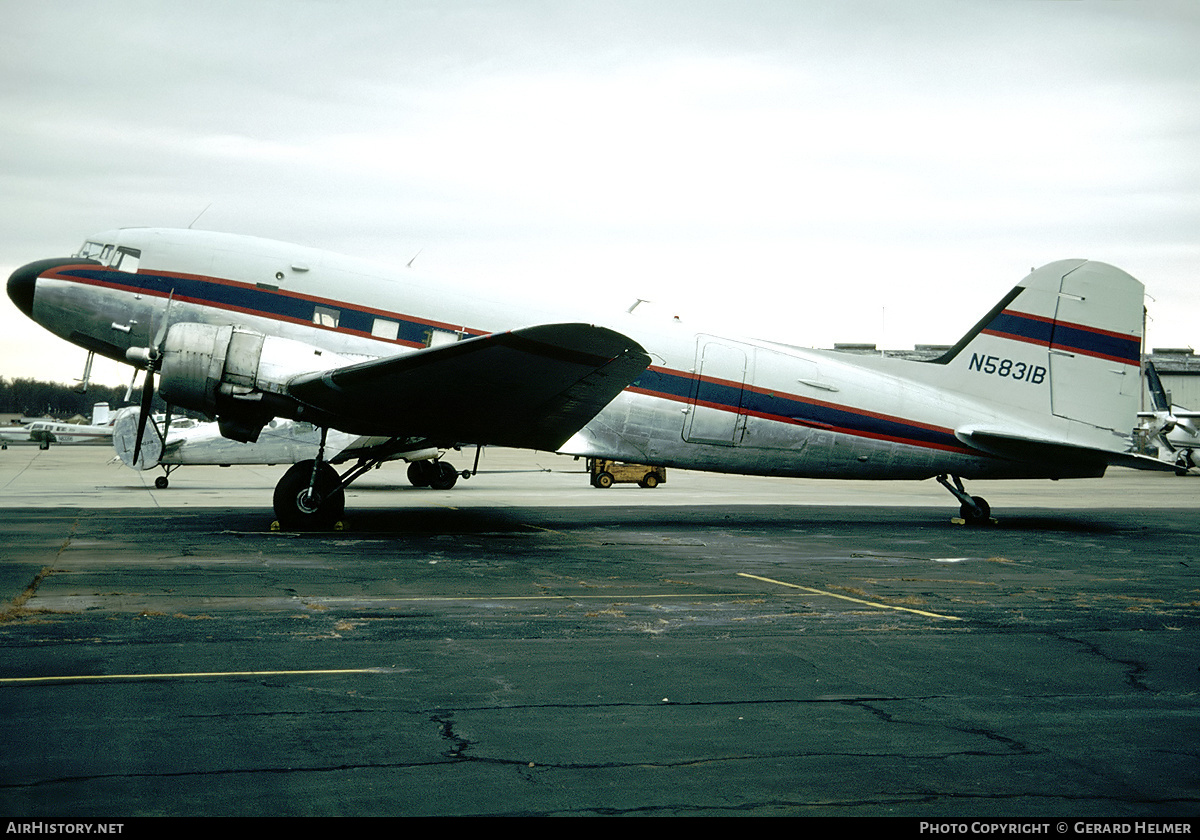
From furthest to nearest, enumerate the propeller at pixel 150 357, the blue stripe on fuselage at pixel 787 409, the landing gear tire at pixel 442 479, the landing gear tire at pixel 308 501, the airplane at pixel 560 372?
the landing gear tire at pixel 442 479 < the blue stripe on fuselage at pixel 787 409 < the landing gear tire at pixel 308 501 < the propeller at pixel 150 357 < the airplane at pixel 560 372

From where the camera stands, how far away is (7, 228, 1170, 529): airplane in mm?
13375

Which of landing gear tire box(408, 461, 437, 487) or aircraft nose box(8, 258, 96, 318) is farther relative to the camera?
landing gear tire box(408, 461, 437, 487)

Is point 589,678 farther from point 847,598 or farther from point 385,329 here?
point 385,329

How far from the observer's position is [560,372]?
491 inches

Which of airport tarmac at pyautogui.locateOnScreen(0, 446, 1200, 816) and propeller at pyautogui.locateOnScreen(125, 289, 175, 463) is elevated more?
propeller at pyautogui.locateOnScreen(125, 289, 175, 463)

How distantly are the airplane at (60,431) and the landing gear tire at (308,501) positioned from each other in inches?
1869

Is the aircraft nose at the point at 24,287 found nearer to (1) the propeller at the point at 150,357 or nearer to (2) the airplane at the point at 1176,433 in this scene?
(1) the propeller at the point at 150,357

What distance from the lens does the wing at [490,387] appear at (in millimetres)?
11695

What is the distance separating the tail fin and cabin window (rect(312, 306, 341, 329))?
11878 millimetres

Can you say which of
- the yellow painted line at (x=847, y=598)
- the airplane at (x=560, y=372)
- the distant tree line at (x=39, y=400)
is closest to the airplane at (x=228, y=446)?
the airplane at (x=560, y=372)

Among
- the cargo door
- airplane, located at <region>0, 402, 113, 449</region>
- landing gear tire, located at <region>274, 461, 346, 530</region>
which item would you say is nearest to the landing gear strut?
landing gear tire, located at <region>274, 461, 346, 530</region>

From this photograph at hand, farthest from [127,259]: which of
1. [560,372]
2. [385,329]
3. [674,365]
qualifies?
[674,365]

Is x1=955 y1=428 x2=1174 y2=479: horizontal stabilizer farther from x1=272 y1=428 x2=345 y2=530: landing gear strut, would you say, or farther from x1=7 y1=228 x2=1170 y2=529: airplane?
x1=272 y1=428 x2=345 y2=530: landing gear strut
